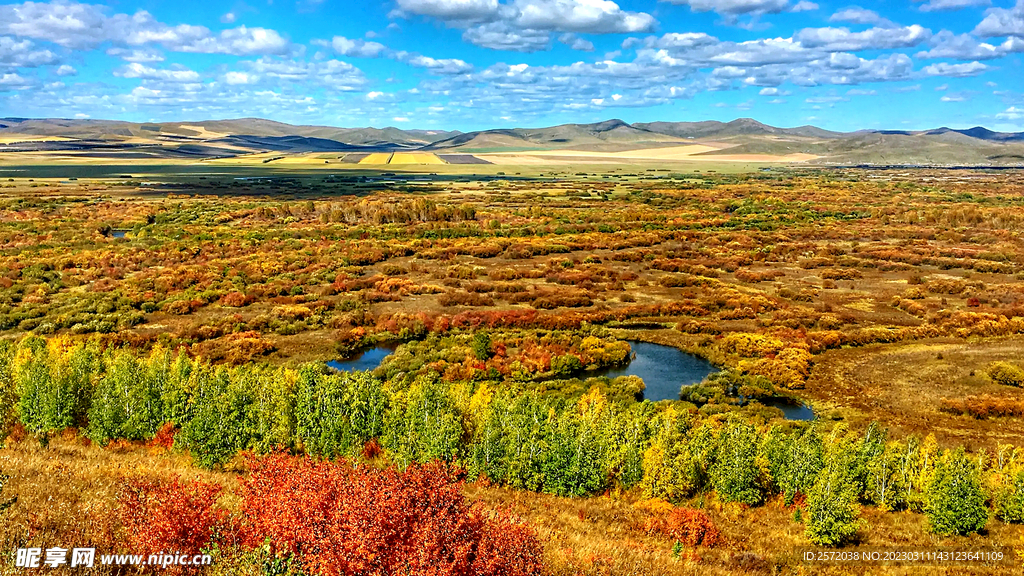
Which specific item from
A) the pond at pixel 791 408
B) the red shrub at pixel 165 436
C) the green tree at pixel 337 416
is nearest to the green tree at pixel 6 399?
the red shrub at pixel 165 436

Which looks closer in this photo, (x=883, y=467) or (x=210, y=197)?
(x=883, y=467)

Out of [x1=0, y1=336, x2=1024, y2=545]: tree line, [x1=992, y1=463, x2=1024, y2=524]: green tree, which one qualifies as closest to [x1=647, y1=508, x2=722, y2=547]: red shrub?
[x1=0, y1=336, x2=1024, y2=545]: tree line

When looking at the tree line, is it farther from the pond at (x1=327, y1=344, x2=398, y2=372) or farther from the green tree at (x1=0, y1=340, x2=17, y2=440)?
the pond at (x1=327, y1=344, x2=398, y2=372)

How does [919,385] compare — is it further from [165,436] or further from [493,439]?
[165,436]

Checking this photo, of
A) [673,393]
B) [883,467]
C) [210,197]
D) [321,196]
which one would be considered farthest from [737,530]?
[210,197]

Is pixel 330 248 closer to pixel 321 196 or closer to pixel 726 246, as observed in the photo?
pixel 726 246

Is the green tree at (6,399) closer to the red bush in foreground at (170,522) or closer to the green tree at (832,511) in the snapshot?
the red bush in foreground at (170,522)
